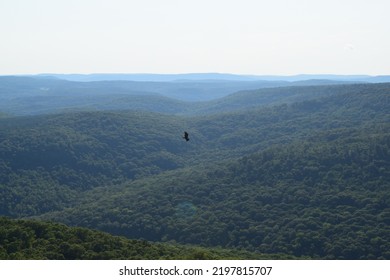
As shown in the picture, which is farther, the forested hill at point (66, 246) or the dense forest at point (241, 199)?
the dense forest at point (241, 199)

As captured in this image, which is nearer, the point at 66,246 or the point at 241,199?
the point at 66,246

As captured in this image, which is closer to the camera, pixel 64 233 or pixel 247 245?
pixel 64 233

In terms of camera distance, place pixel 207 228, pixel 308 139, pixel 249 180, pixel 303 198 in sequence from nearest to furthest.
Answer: pixel 207 228 < pixel 303 198 < pixel 249 180 < pixel 308 139

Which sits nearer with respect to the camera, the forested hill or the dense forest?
the forested hill

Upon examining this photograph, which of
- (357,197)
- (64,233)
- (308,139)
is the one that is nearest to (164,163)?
(308,139)

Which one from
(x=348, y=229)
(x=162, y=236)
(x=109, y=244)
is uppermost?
(x=109, y=244)

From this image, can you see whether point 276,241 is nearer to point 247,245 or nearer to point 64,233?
point 247,245

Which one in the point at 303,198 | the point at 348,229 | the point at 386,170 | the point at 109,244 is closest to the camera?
the point at 109,244

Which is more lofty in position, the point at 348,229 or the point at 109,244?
the point at 109,244

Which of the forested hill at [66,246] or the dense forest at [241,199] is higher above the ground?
the forested hill at [66,246]

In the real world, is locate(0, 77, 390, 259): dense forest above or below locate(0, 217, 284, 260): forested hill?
below

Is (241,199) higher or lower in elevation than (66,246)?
lower
